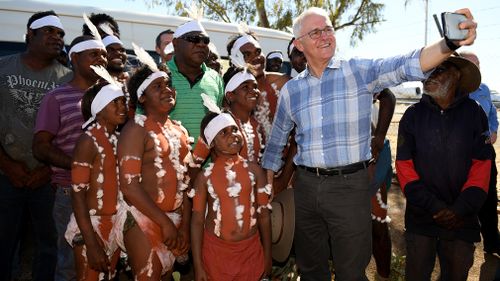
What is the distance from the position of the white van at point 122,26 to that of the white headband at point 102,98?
2560 millimetres

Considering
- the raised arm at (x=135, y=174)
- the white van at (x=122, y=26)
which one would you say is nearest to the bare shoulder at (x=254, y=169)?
the raised arm at (x=135, y=174)

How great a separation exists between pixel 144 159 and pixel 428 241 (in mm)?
2205

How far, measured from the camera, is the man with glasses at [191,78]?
140 inches

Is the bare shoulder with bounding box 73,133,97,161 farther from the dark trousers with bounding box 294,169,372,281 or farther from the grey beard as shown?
the grey beard

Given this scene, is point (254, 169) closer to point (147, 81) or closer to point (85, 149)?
point (147, 81)

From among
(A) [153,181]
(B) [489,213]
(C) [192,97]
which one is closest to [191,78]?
(C) [192,97]

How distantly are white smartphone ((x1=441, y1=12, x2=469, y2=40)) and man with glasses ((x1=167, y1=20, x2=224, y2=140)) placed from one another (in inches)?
81.1

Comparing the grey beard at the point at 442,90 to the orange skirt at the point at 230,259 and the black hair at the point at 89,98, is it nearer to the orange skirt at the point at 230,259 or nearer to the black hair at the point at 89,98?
the orange skirt at the point at 230,259

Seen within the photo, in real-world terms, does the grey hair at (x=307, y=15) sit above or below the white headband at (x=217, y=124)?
above

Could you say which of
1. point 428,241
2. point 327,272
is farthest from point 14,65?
point 428,241

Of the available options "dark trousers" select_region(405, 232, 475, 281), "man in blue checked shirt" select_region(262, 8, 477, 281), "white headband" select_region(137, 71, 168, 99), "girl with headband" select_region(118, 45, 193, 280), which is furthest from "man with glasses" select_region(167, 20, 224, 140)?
"dark trousers" select_region(405, 232, 475, 281)

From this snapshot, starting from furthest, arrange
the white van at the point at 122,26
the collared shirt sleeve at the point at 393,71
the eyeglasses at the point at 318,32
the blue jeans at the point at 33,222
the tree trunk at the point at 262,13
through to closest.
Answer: the tree trunk at the point at 262,13
the white van at the point at 122,26
the blue jeans at the point at 33,222
the eyeglasses at the point at 318,32
the collared shirt sleeve at the point at 393,71

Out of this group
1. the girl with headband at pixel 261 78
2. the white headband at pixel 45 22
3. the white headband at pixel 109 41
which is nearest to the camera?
the white headband at pixel 45 22

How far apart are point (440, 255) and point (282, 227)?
1.25 metres
